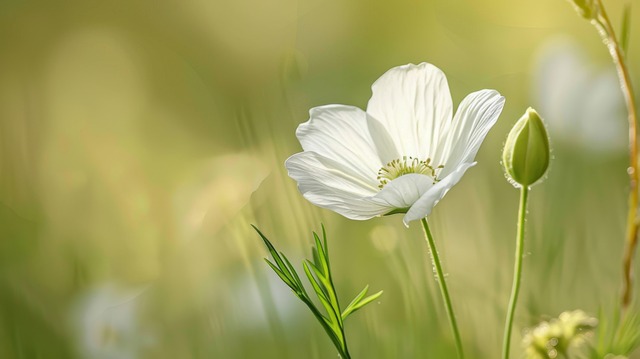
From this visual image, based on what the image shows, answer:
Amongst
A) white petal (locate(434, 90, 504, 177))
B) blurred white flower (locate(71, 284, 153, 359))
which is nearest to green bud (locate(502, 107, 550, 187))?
white petal (locate(434, 90, 504, 177))

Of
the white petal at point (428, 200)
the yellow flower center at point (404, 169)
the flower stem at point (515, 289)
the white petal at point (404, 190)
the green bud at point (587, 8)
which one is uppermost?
the green bud at point (587, 8)

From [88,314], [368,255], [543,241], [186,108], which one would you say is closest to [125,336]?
[88,314]

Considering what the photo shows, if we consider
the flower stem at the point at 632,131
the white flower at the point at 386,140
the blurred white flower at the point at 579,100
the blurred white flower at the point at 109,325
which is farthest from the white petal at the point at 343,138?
the blurred white flower at the point at 579,100

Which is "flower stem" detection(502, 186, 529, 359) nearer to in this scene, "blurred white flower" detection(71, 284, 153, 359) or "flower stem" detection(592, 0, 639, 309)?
"flower stem" detection(592, 0, 639, 309)

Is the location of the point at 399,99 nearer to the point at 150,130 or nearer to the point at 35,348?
the point at 35,348

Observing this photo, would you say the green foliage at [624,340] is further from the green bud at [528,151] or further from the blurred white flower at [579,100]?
the blurred white flower at [579,100]
